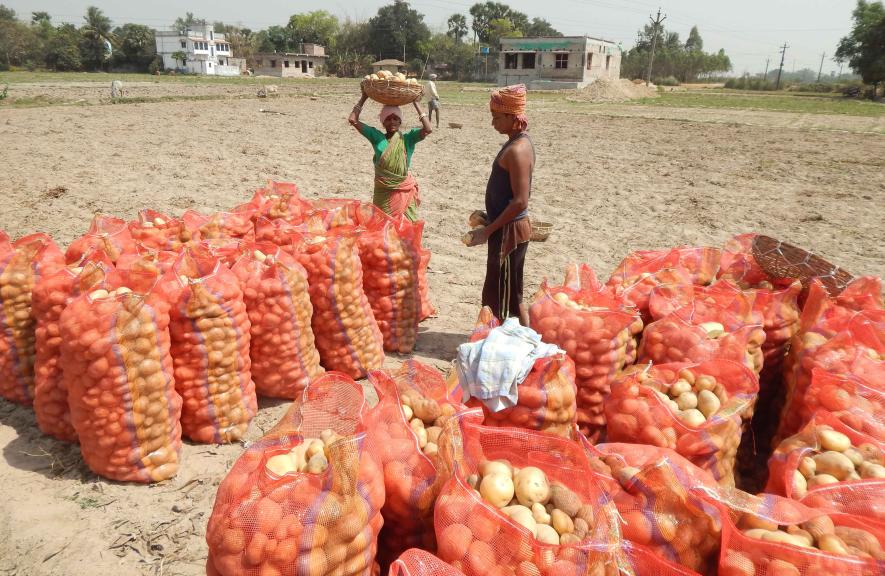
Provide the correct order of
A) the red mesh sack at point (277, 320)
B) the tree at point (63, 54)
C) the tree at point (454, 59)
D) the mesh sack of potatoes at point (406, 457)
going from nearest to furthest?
1. the mesh sack of potatoes at point (406, 457)
2. the red mesh sack at point (277, 320)
3. the tree at point (63, 54)
4. the tree at point (454, 59)

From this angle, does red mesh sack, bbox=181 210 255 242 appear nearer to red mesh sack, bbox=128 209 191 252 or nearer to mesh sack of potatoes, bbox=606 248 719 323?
red mesh sack, bbox=128 209 191 252

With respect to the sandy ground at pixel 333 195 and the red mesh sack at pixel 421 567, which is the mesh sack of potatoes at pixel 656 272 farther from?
the red mesh sack at pixel 421 567

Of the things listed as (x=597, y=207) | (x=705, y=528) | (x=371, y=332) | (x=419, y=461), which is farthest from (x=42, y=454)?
(x=597, y=207)

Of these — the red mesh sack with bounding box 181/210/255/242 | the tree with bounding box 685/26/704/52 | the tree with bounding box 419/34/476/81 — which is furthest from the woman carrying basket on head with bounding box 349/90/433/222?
the tree with bounding box 685/26/704/52

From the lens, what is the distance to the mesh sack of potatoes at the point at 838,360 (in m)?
2.46

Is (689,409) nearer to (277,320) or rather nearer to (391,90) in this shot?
(277,320)

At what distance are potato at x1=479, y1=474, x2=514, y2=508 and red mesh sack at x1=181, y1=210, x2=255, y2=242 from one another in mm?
2780

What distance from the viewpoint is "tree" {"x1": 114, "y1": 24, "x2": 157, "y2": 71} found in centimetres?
6575

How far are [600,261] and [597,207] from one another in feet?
7.44

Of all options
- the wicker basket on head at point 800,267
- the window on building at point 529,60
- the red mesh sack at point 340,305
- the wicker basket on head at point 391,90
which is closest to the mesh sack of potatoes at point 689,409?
the wicker basket on head at point 800,267

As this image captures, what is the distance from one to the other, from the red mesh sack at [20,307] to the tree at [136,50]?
75.3 metres

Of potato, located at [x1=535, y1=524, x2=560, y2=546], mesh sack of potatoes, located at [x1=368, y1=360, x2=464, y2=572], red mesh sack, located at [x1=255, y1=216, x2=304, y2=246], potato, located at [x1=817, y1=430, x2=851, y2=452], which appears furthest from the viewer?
red mesh sack, located at [x1=255, y1=216, x2=304, y2=246]

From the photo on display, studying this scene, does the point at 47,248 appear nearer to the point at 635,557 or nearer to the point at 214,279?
the point at 214,279

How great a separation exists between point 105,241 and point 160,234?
0.45 metres
